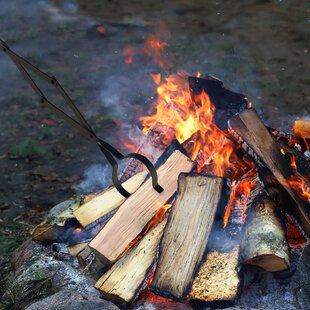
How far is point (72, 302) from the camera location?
296cm

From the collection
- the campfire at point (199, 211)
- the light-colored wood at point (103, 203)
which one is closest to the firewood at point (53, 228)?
the campfire at point (199, 211)

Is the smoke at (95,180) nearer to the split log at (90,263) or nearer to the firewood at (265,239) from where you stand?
the split log at (90,263)

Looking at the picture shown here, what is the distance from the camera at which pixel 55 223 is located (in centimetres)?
387

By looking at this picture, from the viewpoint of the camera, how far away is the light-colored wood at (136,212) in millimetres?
3350

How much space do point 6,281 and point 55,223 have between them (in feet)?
1.93

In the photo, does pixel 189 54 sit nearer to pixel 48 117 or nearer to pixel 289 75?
pixel 289 75

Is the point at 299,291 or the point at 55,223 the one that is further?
the point at 55,223

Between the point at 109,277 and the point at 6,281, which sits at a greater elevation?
the point at 109,277

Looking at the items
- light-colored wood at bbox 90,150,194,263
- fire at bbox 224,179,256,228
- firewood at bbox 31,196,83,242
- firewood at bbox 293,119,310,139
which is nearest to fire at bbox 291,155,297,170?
fire at bbox 224,179,256,228

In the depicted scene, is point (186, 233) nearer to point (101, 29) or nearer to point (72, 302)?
point (72, 302)

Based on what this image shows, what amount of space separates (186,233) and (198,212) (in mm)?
178

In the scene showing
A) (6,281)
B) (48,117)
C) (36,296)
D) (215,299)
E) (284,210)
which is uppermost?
Answer: (284,210)

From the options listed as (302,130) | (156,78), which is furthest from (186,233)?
(156,78)

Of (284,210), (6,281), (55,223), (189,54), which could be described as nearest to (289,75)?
(189,54)
